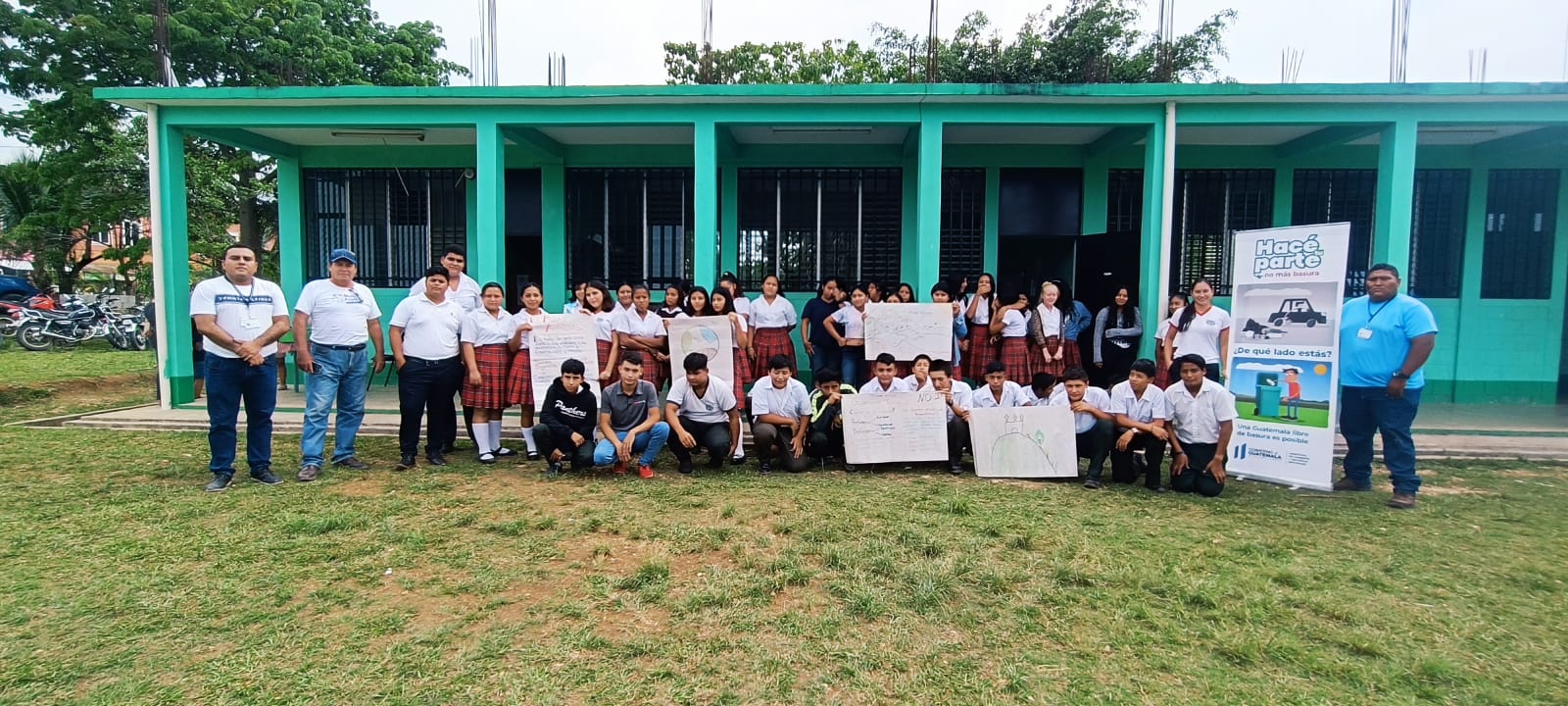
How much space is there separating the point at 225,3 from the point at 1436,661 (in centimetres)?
1951

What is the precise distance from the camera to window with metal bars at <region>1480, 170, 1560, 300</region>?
28.6 feet

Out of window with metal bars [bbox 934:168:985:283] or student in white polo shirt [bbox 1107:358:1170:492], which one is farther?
window with metal bars [bbox 934:168:985:283]

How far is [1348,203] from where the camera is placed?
8.94 metres

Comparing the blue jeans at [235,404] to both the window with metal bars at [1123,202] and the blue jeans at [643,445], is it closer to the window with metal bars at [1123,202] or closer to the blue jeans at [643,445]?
the blue jeans at [643,445]

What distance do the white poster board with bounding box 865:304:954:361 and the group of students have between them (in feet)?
0.51

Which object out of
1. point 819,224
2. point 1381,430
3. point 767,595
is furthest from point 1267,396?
point 819,224

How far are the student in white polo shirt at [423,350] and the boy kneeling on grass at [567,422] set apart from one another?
2.64 ft

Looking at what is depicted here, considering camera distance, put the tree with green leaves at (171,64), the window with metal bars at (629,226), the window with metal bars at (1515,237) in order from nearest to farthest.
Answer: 1. the window with metal bars at (1515,237)
2. the window with metal bars at (629,226)
3. the tree with green leaves at (171,64)

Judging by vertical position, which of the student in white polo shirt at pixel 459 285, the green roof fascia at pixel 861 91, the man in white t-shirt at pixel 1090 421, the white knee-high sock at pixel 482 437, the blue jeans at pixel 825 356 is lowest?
the white knee-high sock at pixel 482 437

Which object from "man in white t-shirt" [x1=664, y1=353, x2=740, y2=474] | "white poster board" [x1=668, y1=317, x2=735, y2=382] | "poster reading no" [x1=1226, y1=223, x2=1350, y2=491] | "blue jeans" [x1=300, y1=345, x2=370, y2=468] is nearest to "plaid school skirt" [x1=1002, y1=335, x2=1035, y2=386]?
"poster reading no" [x1=1226, y1=223, x2=1350, y2=491]

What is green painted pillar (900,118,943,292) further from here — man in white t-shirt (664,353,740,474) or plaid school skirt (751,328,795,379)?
man in white t-shirt (664,353,740,474)

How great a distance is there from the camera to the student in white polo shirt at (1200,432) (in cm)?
480

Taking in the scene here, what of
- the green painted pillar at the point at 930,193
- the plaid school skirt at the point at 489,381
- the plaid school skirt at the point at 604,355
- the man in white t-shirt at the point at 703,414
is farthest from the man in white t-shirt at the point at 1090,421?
the plaid school skirt at the point at 489,381

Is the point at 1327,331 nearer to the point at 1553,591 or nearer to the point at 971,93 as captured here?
the point at 1553,591
